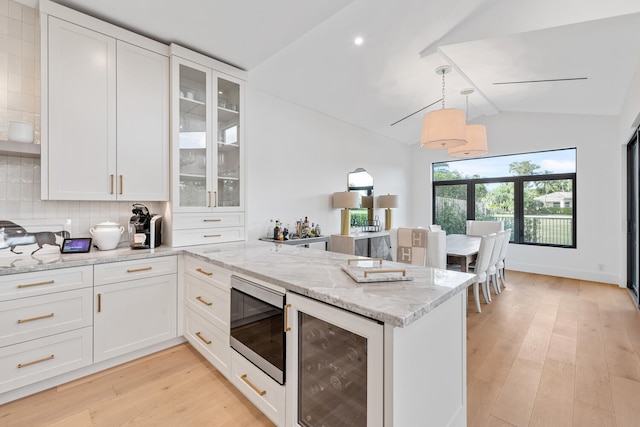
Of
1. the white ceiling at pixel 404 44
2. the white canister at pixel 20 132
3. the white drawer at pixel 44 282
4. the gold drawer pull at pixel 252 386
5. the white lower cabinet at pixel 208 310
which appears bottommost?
the gold drawer pull at pixel 252 386

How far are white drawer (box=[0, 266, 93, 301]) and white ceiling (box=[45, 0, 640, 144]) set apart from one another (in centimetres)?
191

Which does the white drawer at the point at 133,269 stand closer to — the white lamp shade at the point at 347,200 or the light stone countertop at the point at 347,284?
the light stone countertop at the point at 347,284

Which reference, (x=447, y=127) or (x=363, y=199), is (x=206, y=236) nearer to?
(x=447, y=127)

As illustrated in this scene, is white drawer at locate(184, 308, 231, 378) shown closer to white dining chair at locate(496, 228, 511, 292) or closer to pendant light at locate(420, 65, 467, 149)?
pendant light at locate(420, 65, 467, 149)

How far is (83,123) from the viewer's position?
2201 mm

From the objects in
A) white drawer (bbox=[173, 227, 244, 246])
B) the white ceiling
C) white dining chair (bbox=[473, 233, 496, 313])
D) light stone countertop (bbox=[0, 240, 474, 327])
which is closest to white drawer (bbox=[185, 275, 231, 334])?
light stone countertop (bbox=[0, 240, 474, 327])

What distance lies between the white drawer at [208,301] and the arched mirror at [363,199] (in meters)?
3.33

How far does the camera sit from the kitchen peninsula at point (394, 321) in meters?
1.04

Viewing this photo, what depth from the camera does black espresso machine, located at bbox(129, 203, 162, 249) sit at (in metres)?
2.43

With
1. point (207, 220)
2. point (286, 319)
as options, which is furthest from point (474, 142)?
point (286, 319)

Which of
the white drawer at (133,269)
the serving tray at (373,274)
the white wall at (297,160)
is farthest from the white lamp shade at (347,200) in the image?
the serving tray at (373,274)

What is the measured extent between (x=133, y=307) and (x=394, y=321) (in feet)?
6.97

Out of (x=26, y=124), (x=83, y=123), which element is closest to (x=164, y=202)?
(x=83, y=123)

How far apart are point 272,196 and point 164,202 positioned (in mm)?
1496
